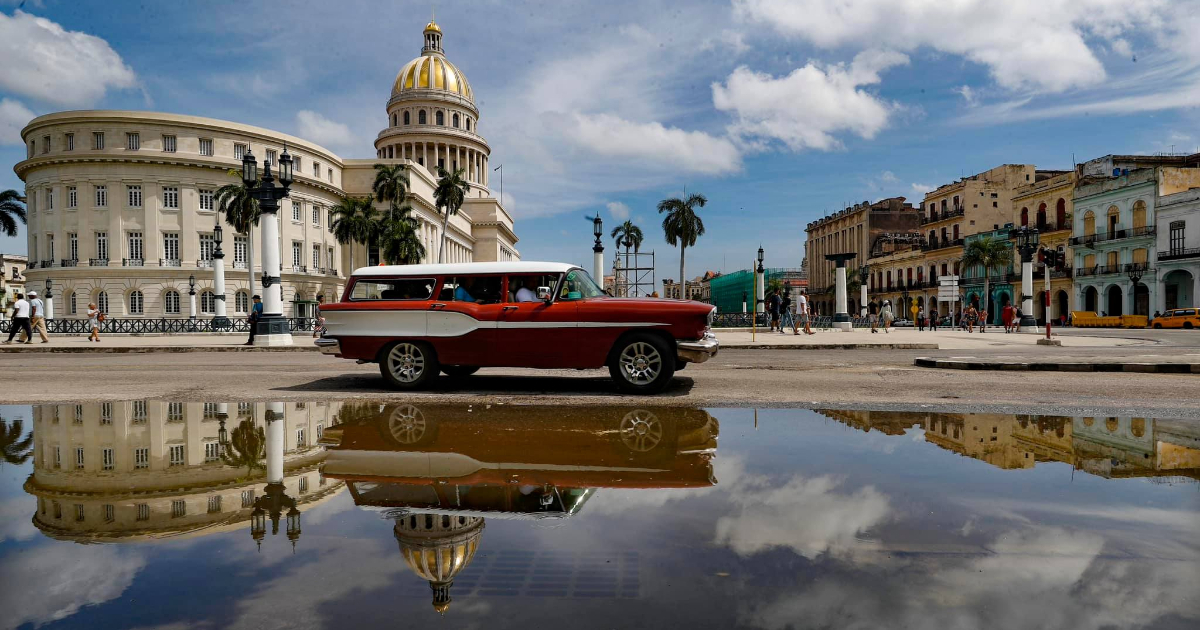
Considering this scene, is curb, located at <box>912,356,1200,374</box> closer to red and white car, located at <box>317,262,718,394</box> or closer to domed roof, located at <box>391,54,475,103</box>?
red and white car, located at <box>317,262,718,394</box>

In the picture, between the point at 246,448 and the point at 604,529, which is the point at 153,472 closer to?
the point at 246,448

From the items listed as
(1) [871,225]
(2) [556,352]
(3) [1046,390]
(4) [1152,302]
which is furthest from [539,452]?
(1) [871,225]

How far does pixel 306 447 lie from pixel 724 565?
3.67m

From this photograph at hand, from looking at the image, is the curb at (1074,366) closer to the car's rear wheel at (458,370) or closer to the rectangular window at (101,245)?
the car's rear wheel at (458,370)

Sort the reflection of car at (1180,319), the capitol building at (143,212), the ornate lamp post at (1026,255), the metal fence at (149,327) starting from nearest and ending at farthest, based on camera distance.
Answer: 1. the ornate lamp post at (1026,255)
2. the metal fence at (149,327)
3. the reflection of car at (1180,319)
4. the capitol building at (143,212)

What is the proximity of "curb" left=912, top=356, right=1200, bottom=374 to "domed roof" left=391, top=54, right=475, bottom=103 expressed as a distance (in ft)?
324

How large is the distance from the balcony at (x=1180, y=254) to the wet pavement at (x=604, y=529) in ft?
176

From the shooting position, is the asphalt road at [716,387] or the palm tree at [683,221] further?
the palm tree at [683,221]

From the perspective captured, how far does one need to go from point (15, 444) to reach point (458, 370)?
195 inches

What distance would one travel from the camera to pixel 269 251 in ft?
67.6

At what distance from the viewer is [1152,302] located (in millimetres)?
48781

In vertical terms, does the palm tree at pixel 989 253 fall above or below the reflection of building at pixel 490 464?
above

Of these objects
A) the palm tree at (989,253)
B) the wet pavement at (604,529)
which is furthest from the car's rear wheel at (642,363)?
the palm tree at (989,253)

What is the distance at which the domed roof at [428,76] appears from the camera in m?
98.8
